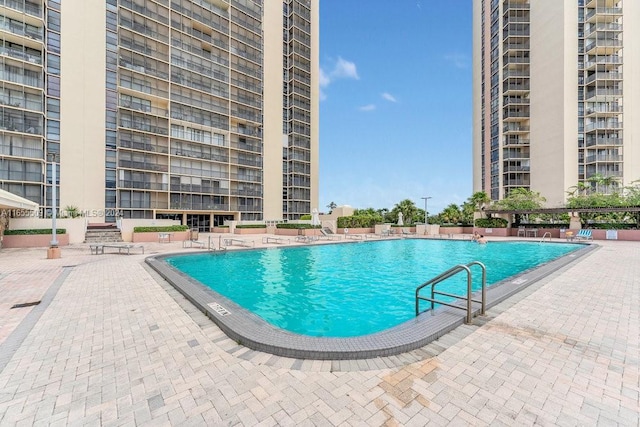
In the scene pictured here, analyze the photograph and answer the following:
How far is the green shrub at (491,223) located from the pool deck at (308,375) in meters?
25.6

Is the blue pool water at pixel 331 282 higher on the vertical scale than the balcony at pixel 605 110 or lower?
lower

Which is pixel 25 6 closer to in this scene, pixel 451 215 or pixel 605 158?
pixel 451 215

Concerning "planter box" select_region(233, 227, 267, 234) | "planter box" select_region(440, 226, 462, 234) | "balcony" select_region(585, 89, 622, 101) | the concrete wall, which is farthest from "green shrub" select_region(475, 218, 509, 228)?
the concrete wall

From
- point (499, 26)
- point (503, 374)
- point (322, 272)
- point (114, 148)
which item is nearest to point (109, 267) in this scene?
point (322, 272)

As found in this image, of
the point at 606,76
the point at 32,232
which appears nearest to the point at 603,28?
the point at 606,76

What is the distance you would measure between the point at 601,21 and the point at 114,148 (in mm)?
61894

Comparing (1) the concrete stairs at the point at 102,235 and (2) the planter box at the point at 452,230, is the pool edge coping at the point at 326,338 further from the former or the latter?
(2) the planter box at the point at 452,230

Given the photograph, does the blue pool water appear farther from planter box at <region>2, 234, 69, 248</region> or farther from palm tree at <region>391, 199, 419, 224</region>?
palm tree at <region>391, 199, 419, 224</region>

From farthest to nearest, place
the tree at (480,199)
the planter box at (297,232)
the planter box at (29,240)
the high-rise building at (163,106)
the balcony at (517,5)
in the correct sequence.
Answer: the balcony at (517,5) < the tree at (480,199) < the planter box at (297,232) < the high-rise building at (163,106) < the planter box at (29,240)

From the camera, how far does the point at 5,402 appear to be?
279 centimetres

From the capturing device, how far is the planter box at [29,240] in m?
16.3

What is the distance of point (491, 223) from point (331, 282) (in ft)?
84.2

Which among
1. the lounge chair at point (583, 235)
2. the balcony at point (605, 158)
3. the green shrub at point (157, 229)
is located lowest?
the lounge chair at point (583, 235)

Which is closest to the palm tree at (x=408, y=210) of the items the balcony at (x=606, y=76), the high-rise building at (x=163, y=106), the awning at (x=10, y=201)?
the high-rise building at (x=163, y=106)
